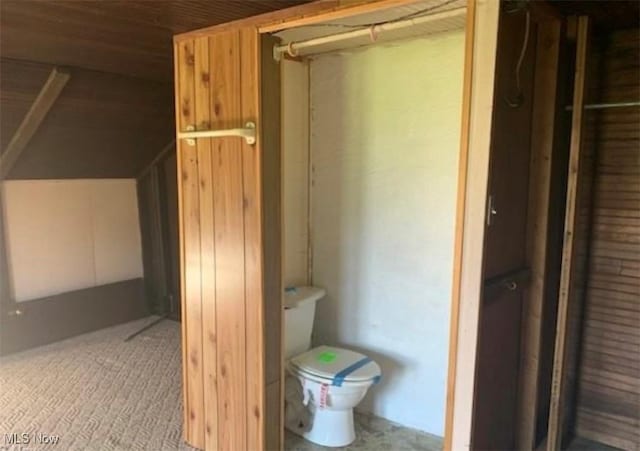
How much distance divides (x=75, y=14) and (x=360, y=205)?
1436mm

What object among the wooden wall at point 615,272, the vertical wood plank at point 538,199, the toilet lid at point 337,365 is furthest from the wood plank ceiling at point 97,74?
the toilet lid at point 337,365

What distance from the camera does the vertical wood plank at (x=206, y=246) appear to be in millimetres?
2062

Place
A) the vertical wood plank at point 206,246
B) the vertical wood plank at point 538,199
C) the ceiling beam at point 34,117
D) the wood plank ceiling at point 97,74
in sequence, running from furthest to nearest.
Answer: the ceiling beam at point 34,117
the vertical wood plank at point 206,246
the wood plank ceiling at point 97,74
the vertical wood plank at point 538,199

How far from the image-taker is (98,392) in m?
2.83

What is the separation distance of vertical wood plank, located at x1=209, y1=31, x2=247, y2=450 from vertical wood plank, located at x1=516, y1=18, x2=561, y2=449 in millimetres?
1098

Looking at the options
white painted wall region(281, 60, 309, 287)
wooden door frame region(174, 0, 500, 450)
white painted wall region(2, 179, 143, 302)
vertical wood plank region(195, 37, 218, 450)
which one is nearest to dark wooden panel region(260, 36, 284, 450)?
vertical wood plank region(195, 37, 218, 450)

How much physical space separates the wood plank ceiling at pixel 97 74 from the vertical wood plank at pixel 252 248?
0.88 feet

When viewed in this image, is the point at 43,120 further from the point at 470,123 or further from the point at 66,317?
the point at 470,123

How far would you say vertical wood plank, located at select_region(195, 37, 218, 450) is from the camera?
2062 mm

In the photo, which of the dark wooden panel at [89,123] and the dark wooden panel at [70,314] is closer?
the dark wooden panel at [89,123]

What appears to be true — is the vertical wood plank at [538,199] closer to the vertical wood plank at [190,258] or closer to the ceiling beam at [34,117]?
the vertical wood plank at [190,258]

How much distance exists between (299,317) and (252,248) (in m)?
0.60

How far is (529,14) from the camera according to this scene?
1.66 m

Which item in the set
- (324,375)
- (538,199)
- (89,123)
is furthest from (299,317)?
(89,123)
